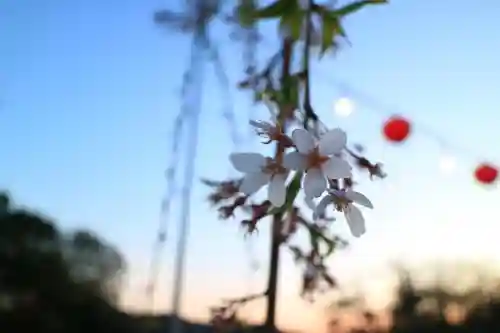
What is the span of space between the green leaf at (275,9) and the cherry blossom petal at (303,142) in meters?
0.13

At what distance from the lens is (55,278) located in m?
2.40

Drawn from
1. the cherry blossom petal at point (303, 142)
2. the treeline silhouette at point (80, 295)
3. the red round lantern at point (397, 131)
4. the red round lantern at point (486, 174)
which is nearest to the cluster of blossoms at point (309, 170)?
the cherry blossom petal at point (303, 142)

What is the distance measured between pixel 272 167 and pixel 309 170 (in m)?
0.02

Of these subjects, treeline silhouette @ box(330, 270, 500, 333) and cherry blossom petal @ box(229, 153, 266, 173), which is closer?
cherry blossom petal @ box(229, 153, 266, 173)

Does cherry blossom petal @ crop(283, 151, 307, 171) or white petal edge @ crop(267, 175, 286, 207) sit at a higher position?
cherry blossom petal @ crop(283, 151, 307, 171)

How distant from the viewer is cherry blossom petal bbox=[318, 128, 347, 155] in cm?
25

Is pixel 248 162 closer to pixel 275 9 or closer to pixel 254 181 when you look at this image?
pixel 254 181

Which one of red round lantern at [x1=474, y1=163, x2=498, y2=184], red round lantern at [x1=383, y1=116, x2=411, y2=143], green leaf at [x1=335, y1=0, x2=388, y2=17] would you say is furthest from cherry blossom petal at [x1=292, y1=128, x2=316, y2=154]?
red round lantern at [x1=474, y1=163, x2=498, y2=184]

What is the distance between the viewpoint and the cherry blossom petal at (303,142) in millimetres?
251

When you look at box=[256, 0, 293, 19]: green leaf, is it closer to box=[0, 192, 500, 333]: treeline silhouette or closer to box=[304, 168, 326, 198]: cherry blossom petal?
box=[304, 168, 326, 198]: cherry blossom petal

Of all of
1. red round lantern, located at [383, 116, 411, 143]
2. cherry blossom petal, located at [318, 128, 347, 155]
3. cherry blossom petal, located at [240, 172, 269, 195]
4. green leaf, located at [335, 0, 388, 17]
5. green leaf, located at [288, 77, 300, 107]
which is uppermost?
red round lantern, located at [383, 116, 411, 143]

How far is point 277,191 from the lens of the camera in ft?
0.87

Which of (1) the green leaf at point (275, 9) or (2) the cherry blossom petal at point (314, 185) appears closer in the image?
(2) the cherry blossom petal at point (314, 185)

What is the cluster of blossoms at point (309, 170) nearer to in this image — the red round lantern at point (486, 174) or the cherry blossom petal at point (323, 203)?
the cherry blossom petal at point (323, 203)
